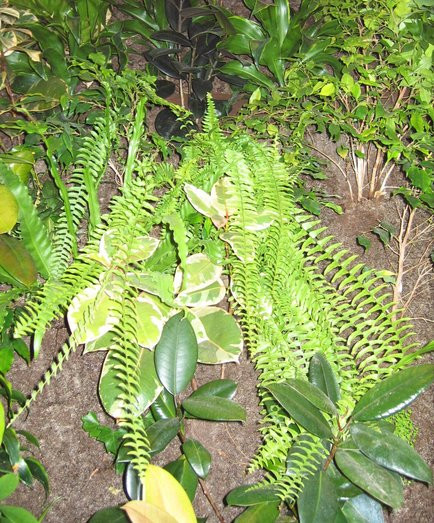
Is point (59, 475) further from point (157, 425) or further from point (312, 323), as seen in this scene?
point (312, 323)

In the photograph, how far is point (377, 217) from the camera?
1801mm

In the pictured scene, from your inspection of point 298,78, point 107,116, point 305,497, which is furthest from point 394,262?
point 107,116

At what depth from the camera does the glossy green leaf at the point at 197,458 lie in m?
1.23

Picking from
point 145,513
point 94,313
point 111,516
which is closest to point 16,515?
point 111,516

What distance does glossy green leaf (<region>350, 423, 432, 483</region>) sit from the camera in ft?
3.20

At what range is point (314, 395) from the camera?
3.46 feet

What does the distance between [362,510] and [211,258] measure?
0.68 metres

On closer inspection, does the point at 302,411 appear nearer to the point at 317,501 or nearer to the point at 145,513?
the point at 317,501

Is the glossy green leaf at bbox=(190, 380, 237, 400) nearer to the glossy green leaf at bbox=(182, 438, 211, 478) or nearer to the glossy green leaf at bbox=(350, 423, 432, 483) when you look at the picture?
the glossy green leaf at bbox=(182, 438, 211, 478)

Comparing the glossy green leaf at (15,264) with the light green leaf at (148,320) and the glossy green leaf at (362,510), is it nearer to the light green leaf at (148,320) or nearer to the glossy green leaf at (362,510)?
the light green leaf at (148,320)

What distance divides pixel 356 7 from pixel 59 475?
1727 millimetres

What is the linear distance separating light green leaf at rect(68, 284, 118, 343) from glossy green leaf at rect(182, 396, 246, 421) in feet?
0.93

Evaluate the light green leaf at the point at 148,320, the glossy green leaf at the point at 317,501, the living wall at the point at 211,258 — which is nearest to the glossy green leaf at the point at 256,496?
the living wall at the point at 211,258

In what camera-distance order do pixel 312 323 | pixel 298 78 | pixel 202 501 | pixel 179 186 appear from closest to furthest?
pixel 312 323 < pixel 179 186 < pixel 202 501 < pixel 298 78
